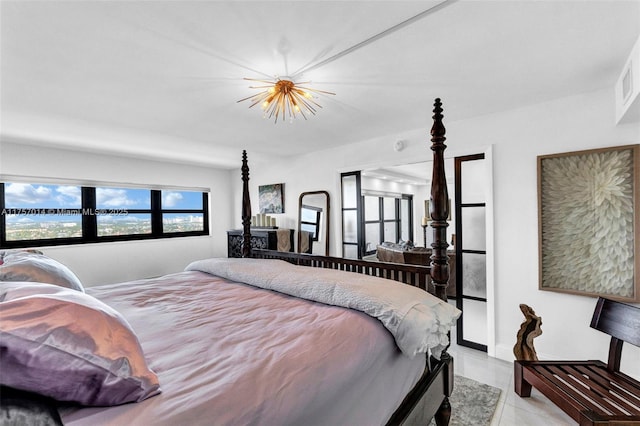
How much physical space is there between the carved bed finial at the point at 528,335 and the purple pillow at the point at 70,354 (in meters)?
2.79

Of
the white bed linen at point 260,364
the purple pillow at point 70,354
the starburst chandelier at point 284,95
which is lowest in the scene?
the white bed linen at point 260,364

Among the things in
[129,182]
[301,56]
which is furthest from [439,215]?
[129,182]

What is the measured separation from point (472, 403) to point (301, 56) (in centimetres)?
277

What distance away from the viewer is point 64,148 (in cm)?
409

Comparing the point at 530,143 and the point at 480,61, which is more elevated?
the point at 480,61

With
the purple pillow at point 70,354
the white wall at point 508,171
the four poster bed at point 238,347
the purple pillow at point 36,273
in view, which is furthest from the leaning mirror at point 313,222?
the purple pillow at point 70,354

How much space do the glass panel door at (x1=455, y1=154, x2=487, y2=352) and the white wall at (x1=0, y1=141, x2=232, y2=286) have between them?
4604 mm

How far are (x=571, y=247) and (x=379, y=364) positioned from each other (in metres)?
2.24

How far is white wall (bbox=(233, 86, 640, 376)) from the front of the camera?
2.36 m

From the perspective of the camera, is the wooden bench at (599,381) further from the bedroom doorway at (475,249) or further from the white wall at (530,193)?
the bedroom doorway at (475,249)

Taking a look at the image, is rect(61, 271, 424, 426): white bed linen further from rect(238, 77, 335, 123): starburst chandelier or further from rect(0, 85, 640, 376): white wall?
rect(0, 85, 640, 376): white wall

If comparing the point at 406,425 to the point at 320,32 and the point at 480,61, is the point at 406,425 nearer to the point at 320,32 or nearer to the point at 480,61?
the point at 320,32

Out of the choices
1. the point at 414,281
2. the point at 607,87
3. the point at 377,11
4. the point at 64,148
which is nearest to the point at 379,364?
the point at 414,281

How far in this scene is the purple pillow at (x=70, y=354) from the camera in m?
0.65
